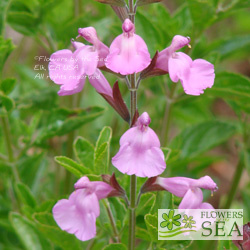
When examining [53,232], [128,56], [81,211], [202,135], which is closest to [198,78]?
Answer: [128,56]

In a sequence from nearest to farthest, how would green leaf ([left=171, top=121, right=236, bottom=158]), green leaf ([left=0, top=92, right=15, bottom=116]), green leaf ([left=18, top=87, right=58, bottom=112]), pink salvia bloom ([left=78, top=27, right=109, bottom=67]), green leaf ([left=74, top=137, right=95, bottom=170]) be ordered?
pink salvia bloom ([left=78, top=27, right=109, bottom=67])
green leaf ([left=74, top=137, right=95, bottom=170])
green leaf ([left=0, top=92, right=15, bottom=116])
green leaf ([left=18, top=87, right=58, bottom=112])
green leaf ([left=171, top=121, right=236, bottom=158])

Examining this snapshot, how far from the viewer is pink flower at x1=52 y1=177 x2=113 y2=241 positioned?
3.48 feet

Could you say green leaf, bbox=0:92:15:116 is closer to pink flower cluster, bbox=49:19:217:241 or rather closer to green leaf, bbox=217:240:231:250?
pink flower cluster, bbox=49:19:217:241

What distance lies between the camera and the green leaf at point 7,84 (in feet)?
4.96

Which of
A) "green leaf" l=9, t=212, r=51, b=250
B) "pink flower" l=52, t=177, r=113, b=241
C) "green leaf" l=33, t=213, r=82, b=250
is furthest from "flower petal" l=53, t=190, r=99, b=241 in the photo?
"green leaf" l=9, t=212, r=51, b=250

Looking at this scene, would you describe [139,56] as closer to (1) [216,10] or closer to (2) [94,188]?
(2) [94,188]

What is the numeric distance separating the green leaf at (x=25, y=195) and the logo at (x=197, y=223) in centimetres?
52

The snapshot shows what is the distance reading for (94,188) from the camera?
1.10 metres

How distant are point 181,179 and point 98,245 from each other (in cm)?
48

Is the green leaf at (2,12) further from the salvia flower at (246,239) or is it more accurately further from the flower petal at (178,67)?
the salvia flower at (246,239)

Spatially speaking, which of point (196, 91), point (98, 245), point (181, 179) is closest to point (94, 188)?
point (181, 179)

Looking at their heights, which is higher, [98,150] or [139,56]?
[139,56]

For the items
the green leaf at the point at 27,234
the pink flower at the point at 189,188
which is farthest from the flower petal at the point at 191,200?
the green leaf at the point at 27,234

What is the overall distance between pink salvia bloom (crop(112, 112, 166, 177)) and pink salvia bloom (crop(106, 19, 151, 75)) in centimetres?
12
